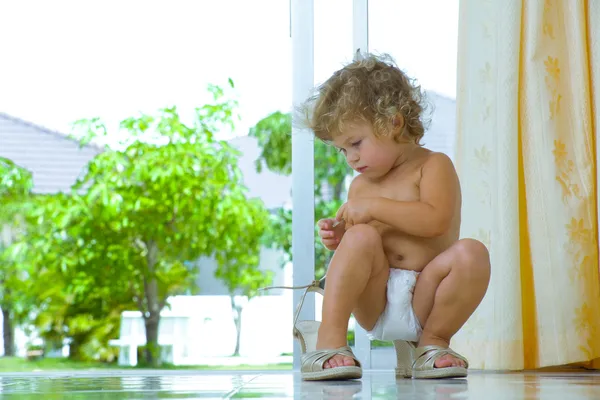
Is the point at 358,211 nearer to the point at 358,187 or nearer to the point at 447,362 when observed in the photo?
the point at 358,187

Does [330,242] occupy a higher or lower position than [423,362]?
higher

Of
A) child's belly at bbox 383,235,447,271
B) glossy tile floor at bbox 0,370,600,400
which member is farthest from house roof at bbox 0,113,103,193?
child's belly at bbox 383,235,447,271

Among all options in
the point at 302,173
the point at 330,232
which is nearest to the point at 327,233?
the point at 330,232

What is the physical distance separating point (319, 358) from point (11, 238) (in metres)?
1.92

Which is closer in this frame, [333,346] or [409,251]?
[333,346]

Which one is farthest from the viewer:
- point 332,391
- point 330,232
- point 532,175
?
point 532,175

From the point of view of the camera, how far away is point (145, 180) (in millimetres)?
3059

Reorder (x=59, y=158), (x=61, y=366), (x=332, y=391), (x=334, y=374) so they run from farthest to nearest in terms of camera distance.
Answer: (x=59, y=158) → (x=61, y=366) → (x=334, y=374) → (x=332, y=391)

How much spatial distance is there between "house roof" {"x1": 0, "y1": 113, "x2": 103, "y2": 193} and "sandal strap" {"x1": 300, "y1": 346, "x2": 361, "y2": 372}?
1887mm

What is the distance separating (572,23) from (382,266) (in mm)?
922

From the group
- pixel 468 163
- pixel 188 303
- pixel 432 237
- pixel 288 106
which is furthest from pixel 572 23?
pixel 188 303

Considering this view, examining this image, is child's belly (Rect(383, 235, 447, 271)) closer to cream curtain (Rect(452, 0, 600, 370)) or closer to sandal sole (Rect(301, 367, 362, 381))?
sandal sole (Rect(301, 367, 362, 381))

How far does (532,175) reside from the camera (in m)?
1.90

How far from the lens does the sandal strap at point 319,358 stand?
4.24 feet
